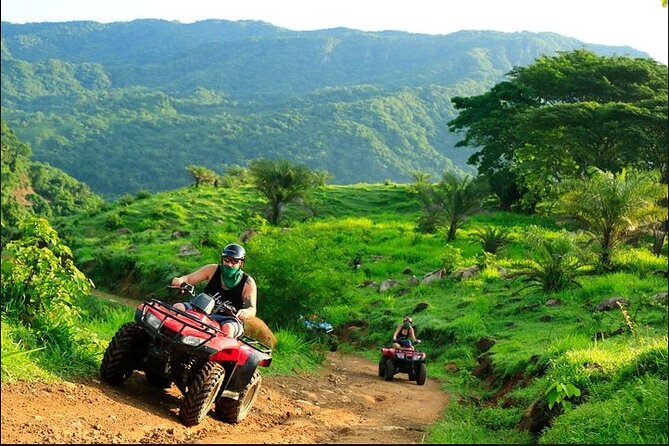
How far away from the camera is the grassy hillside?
7.20m

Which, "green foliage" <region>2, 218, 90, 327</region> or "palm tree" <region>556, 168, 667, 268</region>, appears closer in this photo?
"green foliage" <region>2, 218, 90, 327</region>

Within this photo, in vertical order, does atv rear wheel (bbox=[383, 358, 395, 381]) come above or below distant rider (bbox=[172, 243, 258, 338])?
below

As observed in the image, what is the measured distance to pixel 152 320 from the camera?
673 centimetres

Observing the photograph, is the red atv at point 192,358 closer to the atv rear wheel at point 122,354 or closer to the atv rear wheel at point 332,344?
the atv rear wheel at point 122,354

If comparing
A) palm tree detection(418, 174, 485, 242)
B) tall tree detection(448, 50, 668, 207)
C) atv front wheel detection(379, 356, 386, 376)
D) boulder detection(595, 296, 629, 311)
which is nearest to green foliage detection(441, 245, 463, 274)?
palm tree detection(418, 174, 485, 242)

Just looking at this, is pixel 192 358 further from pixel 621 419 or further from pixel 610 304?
pixel 610 304

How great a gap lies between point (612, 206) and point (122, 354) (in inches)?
572

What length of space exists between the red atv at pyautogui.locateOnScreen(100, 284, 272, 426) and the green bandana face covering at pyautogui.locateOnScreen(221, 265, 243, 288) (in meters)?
0.34

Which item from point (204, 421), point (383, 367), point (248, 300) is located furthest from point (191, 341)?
point (383, 367)

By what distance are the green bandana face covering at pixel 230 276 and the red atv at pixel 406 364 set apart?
18.7 ft

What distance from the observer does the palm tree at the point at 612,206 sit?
59.4 feet

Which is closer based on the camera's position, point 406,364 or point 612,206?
point 406,364

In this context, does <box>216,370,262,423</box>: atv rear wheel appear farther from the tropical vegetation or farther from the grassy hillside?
the grassy hillside

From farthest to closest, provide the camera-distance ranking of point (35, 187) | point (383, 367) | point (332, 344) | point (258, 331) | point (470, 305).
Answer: point (35, 187) < point (470, 305) < point (332, 344) < point (383, 367) < point (258, 331)
